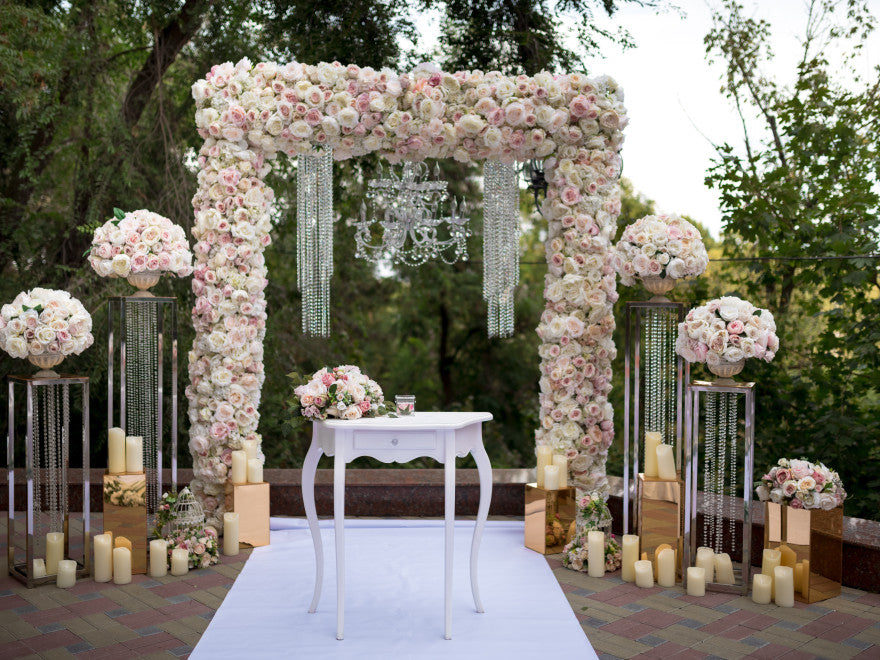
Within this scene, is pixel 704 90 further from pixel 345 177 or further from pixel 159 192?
pixel 159 192

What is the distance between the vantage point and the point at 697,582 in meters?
4.23

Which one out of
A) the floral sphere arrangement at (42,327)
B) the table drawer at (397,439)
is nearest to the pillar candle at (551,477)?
the table drawer at (397,439)

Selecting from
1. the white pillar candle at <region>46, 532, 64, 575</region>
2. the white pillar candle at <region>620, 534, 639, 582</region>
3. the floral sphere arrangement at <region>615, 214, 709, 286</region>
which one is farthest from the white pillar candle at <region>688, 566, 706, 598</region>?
the white pillar candle at <region>46, 532, 64, 575</region>

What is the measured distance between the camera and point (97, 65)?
7.15 meters

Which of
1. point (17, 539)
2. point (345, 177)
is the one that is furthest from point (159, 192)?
point (17, 539)

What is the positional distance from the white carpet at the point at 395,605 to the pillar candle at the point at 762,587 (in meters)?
0.99

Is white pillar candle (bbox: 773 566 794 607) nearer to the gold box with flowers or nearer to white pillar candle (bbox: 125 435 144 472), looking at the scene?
the gold box with flowers

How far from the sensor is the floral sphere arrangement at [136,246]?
4535 millimetres

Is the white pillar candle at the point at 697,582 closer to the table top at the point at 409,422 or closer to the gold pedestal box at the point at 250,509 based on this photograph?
the table top at the point at 409,422

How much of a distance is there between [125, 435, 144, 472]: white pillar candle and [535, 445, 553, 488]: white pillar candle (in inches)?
95.6

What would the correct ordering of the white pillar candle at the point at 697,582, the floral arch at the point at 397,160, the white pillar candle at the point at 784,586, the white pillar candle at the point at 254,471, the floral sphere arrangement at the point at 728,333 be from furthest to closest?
1. the white pillar candle at the point at 254,471
2. the floral arch at the point at 397,160
3. the white pillar candle at the point at 697,582
4. the floral sphere arrangement at the point at 728,333
5. the white pillar candle at the point at 784,586

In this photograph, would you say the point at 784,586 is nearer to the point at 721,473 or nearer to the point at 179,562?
the point at 721,473

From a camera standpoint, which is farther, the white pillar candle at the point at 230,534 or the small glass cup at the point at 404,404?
the white pillar candle at the point at 230,534

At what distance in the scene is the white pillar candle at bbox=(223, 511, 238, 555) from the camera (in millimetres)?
4949
